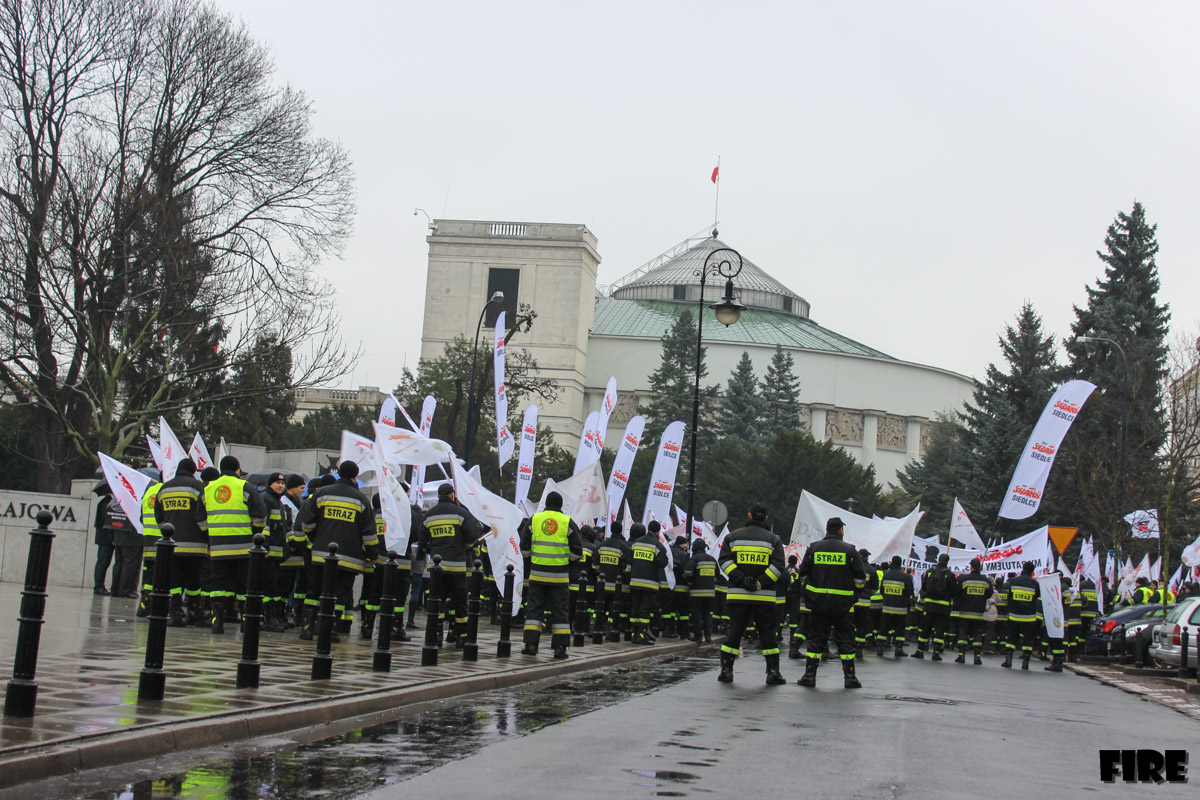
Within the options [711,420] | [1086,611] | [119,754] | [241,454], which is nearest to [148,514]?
[119,754]

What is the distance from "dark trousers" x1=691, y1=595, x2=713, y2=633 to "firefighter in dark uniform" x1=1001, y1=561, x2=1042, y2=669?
5.10 m

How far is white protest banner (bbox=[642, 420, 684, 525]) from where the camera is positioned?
79.6ft

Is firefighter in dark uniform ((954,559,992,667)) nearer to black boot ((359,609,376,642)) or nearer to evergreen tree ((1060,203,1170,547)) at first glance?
black boot ((359,609,376,642))

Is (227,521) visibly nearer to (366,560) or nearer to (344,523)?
(344,523)

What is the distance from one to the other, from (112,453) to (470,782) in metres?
28.0

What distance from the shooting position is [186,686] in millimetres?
9508

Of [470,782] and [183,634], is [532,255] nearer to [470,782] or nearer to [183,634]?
[183,634]

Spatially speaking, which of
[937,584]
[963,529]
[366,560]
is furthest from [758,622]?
[963,529]

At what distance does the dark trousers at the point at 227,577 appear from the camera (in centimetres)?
1440

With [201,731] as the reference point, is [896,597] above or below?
above

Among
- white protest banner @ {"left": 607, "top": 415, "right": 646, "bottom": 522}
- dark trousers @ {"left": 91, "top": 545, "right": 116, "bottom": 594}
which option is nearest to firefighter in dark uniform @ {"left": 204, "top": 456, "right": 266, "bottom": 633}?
dark trousers @ {"left": 91, "top": 545, "right": 116, "bottom": 594}

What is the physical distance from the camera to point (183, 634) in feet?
46.0

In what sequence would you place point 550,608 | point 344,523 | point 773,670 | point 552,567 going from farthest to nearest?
point 550,608
point 552,567
point 773,670
point 344,523

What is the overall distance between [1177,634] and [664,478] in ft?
29.7
